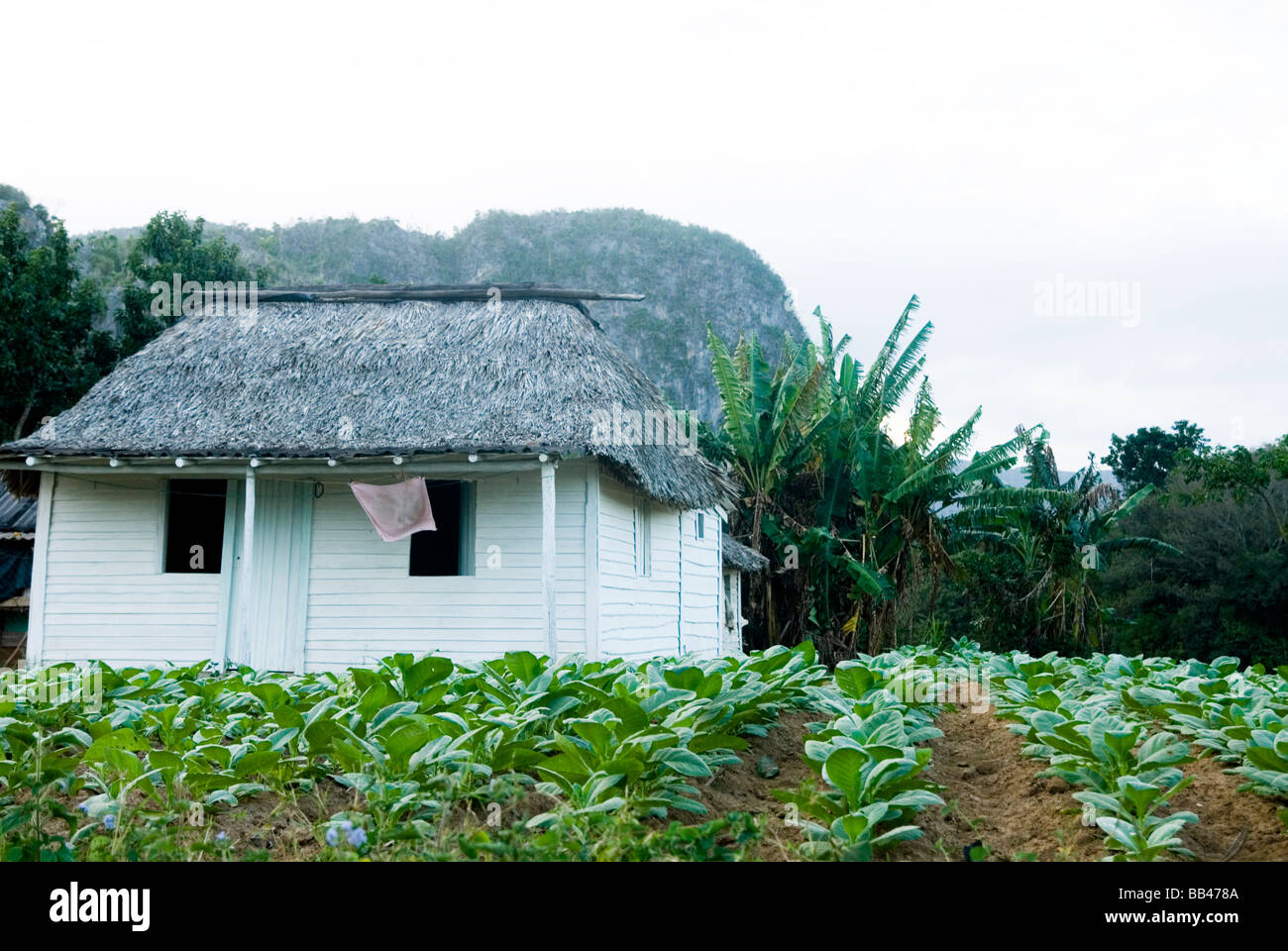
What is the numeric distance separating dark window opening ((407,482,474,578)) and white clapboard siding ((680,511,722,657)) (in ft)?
13.1

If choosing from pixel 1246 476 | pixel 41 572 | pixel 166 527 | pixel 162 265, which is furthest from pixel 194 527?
pixel 1246 476

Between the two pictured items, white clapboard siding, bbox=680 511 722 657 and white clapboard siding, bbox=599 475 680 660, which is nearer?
white clapboard siding, bbox=599 475 680 660

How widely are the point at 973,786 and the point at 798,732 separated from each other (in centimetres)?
84

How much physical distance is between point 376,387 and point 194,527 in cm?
278

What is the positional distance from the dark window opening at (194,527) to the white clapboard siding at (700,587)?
615 centimetres

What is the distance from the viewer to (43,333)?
2128 centimetres

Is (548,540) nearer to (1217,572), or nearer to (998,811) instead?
(998,811)

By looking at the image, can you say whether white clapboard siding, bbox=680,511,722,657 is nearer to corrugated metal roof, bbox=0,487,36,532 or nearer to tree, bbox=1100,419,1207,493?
corrugated metal roof, bbox=0,487,36,532

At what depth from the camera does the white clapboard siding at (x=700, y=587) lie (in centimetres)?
1623

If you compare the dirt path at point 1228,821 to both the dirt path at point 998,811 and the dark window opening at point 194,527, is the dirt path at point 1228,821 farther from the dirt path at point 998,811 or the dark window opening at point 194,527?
the dark window opening at point 194,527

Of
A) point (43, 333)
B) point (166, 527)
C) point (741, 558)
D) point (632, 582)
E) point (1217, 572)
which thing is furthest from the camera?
point (1217, 572)

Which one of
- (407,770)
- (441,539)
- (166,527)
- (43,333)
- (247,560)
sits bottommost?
(407,770)

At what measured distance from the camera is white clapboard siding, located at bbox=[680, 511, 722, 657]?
16234 mm

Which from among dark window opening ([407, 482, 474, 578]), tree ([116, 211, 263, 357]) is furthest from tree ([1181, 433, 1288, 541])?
tree ([116, 211, 263, 357])
